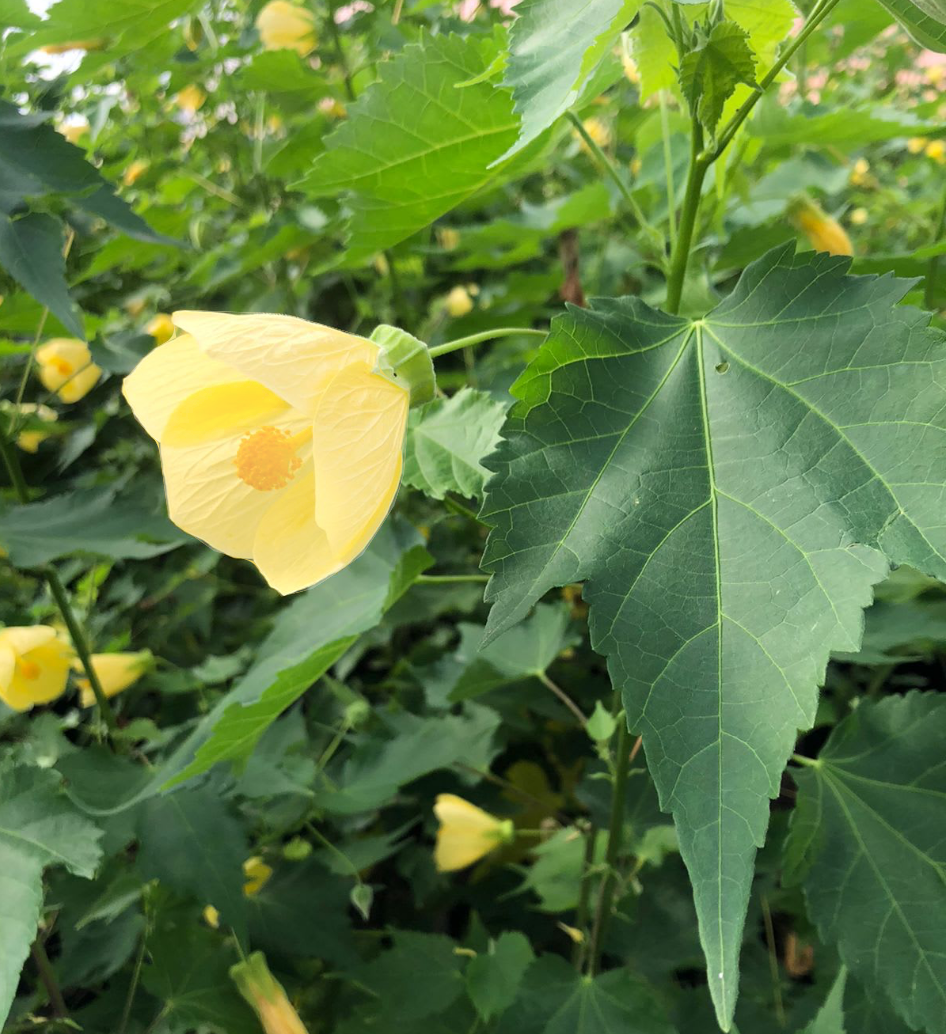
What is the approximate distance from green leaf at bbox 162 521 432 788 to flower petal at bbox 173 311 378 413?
165mm

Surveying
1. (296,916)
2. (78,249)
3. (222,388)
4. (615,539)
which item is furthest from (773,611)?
(78,249)

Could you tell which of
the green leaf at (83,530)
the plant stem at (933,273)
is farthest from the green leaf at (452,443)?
the plant stem at (933,273)

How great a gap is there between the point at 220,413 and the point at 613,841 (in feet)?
1.38

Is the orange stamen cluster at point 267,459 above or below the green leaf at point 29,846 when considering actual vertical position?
above

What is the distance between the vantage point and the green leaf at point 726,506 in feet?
1.10

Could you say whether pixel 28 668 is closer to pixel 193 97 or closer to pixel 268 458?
pixel 268 458

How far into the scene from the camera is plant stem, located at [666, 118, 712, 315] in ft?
1.48

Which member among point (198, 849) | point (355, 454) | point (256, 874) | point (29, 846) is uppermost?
point (355, 454)

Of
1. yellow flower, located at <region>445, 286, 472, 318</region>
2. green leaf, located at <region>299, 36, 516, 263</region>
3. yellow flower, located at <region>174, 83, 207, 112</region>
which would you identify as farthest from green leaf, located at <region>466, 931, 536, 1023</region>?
yellow flower, located at <region>174, 83, 207, 112</region>

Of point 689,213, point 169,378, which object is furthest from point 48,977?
point 689,213

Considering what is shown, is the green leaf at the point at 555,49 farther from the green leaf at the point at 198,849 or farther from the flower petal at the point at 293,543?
the green leaf at the point at 198,849

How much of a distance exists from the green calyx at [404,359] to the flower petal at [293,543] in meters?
0.08

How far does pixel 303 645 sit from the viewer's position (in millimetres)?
670

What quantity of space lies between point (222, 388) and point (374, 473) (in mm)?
114
